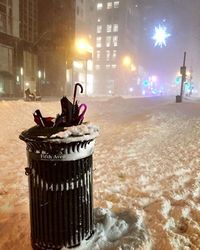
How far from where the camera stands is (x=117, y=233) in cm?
318

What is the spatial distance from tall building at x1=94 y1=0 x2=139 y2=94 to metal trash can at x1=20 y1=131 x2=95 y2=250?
104 meters

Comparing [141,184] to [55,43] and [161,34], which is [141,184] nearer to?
[161,34]

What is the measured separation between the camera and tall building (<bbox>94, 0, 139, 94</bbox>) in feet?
356

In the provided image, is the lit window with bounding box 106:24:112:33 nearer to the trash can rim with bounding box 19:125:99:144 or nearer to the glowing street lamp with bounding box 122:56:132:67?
the glowing street lamp with bounding box 122:56:132:67

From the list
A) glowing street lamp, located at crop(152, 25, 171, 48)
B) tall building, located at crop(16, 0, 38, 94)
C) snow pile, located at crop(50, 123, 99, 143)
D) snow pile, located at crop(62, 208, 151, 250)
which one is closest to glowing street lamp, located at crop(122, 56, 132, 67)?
tall building, located at crop(16, 0, 38, 94)

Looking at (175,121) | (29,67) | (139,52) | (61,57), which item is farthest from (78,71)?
(139,52)

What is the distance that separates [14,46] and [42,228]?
116 feet

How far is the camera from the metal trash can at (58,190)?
8.48 feet

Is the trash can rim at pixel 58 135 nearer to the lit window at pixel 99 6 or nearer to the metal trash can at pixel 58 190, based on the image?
the metal trash can at pixel 58 190

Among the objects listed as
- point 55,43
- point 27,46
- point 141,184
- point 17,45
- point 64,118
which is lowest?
point 141,184

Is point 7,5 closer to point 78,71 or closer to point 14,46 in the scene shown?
point 14,46

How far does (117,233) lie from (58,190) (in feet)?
3.61

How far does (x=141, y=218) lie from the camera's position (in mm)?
3617

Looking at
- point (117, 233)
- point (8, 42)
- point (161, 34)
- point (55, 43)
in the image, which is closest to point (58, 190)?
point (117, 233)
